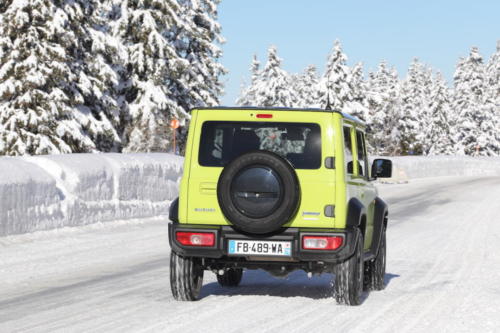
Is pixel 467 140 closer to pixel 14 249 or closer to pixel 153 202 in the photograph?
pixel 153 202

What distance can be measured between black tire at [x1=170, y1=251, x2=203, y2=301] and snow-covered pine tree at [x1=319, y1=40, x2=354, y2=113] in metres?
59.1

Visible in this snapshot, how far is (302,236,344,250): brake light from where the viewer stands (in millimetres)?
7188

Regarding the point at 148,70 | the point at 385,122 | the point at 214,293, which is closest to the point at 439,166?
the point at 148,70

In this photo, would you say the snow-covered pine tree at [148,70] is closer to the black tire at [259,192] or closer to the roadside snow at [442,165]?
the roadside snow at [442,165]

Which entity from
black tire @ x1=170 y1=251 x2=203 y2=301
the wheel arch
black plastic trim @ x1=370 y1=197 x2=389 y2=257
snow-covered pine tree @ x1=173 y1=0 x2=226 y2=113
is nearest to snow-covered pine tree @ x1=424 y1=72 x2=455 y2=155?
snow-covered pine tree @ x1=173 y1=0 x2=226 y2=113

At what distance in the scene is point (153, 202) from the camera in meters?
19.5

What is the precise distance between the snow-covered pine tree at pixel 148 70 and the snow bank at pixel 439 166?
1321cm

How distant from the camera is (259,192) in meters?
7.04

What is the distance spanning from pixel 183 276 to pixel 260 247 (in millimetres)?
843

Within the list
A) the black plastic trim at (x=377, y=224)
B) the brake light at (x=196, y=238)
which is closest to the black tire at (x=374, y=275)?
the black plastic trim at (x=377, y=224)

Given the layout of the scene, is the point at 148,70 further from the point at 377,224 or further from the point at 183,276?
the point at 183,276

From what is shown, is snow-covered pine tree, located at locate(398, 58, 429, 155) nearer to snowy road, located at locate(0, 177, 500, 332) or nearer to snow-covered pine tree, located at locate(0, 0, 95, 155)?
snow-covered pine tree, located at locate(0, 0, 95, 155)

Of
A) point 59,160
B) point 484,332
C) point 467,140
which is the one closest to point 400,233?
point 59,160

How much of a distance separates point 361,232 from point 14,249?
6641 mm
